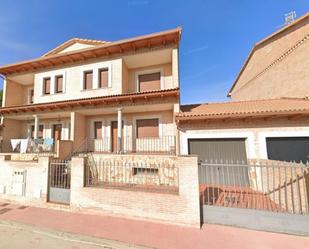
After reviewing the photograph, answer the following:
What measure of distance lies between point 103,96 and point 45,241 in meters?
7.63

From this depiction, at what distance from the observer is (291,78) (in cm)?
1127

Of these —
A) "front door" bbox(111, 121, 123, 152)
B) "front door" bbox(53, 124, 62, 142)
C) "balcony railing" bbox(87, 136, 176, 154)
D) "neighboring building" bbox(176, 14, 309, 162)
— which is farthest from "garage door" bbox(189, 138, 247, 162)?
"front door" bbox(53, 124, 62, 142)

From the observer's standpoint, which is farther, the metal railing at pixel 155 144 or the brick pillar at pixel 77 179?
the metal railing at pixel 155 144

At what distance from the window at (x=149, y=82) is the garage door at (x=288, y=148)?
7422mm

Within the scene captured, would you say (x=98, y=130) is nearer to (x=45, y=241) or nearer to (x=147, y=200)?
(x=147, y=200)

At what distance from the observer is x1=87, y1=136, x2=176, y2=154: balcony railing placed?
1045 centimetres

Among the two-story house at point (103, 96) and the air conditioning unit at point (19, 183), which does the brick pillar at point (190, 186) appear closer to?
the two-story house at point (103, 96)

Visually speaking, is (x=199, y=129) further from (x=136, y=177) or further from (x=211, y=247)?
(x=211, y=247)

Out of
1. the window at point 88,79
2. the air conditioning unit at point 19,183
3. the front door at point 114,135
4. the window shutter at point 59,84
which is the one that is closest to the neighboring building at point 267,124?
the front door at point 114,135

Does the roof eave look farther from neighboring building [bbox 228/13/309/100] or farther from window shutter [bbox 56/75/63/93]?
neighboring building [bbox 228/13/309/100]

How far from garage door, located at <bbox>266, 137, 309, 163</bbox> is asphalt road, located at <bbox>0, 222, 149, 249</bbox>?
763cm

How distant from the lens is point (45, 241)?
14.4 ft

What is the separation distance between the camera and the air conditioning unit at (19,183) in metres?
6.95

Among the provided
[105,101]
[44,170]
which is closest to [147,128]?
[105,101]
